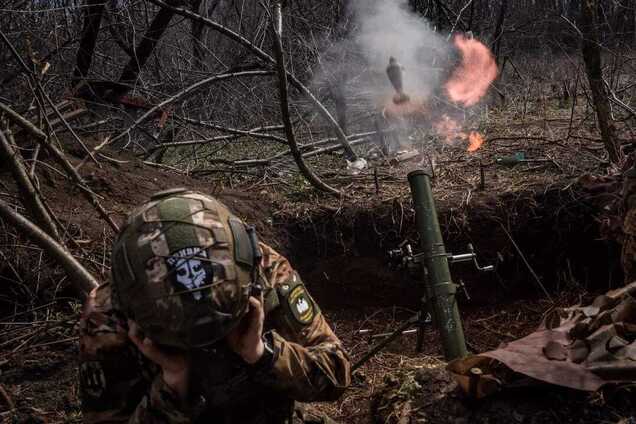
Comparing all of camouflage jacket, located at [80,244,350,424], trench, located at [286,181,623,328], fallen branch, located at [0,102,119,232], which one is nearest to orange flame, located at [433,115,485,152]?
trench, located at [286,181,623,328]

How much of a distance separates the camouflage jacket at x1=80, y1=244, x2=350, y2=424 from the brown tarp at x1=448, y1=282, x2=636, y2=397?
55cm

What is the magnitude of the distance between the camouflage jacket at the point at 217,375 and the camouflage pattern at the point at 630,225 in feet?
6.87

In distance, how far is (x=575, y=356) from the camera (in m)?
2.00

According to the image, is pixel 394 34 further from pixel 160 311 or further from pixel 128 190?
pixel 160 311

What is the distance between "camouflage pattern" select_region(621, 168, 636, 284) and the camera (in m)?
3.12

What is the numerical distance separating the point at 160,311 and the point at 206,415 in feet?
2.03

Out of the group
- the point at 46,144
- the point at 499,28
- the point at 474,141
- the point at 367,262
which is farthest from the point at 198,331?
the point at 499,28

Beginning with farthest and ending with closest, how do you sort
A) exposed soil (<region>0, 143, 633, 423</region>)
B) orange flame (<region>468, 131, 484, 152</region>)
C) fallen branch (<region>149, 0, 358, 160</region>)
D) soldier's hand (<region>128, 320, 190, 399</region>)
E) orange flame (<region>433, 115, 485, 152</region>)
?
orange flame (<region>433, 115, 485, 152</region>) → orange flame (<region>468, 131, 484, 152</region>) → fallen branch (<region>149, 0, 358, 160</region>) → exposed soil (<region>0, 143, 633, 423</region>) → soldier's hand (<region>128, 320, 190, 399</region>)

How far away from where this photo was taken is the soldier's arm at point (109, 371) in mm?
1883

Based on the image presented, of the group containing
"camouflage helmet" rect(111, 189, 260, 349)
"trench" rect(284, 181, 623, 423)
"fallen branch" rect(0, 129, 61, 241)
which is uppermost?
"fallen branch" rect(0, 129, 61, 241)

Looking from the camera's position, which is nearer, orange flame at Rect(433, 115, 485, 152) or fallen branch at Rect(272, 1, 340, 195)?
fallen branch at Rect(272, 1, 340, 195)

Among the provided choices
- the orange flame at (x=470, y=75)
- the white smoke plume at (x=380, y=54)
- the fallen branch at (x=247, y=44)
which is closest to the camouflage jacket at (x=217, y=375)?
the fallen branch at (x=247, y=44)

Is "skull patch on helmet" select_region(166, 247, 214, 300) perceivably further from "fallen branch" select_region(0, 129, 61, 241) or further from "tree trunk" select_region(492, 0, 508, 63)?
"tree trunk" select_region(492, 0, 508, 63)

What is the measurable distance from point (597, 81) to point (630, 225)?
72.9 inches
